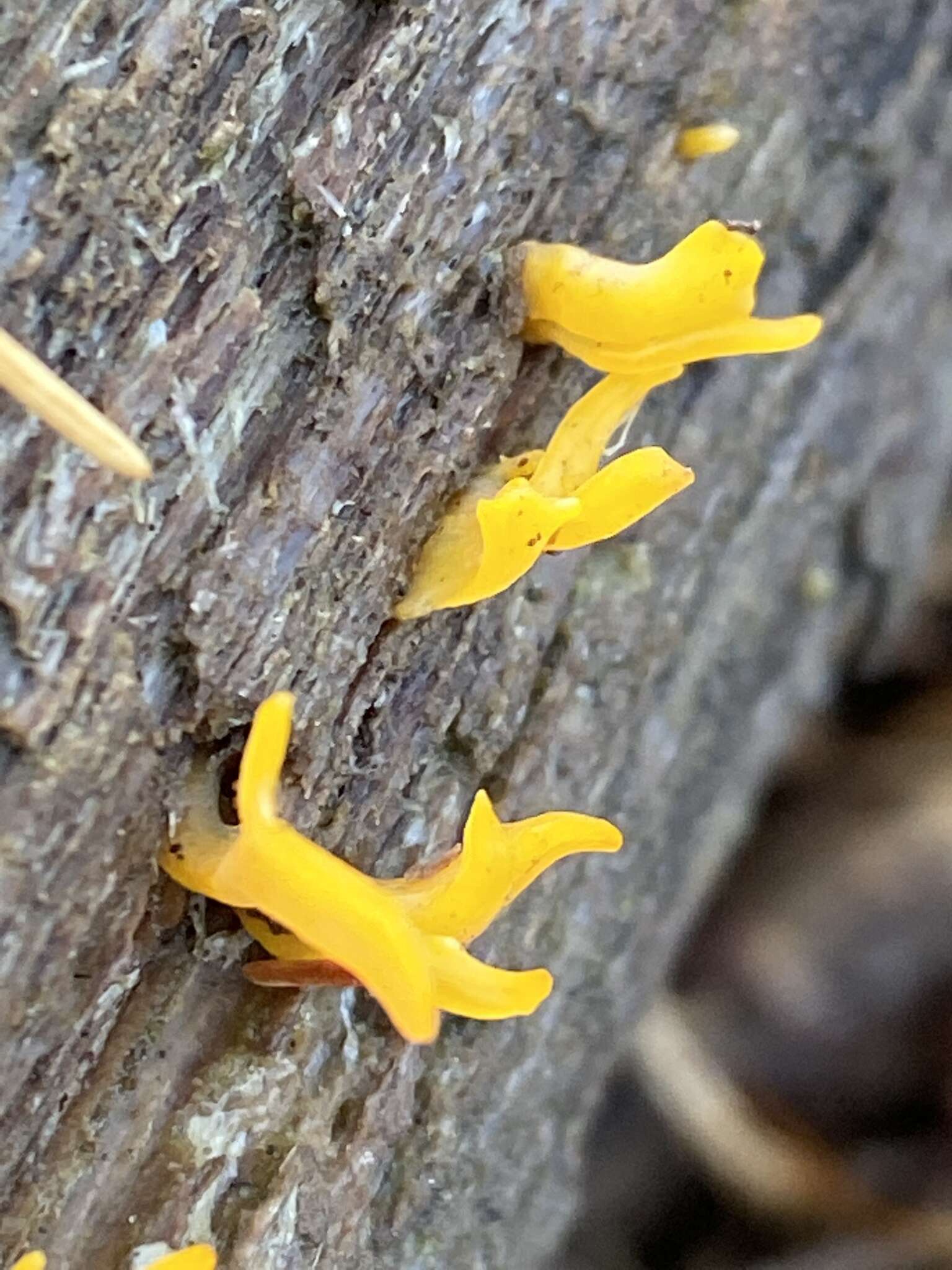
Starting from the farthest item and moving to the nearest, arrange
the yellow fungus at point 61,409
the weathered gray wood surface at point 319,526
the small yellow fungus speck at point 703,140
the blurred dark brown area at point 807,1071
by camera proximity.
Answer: the blurred dark brown area at point 807,1071 → the small yellow fungus speck at point 703,140 → the weathered gray wood surface at point 319,526 → the yellow fungus at point 61,409

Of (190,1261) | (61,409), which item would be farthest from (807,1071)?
(61,409)

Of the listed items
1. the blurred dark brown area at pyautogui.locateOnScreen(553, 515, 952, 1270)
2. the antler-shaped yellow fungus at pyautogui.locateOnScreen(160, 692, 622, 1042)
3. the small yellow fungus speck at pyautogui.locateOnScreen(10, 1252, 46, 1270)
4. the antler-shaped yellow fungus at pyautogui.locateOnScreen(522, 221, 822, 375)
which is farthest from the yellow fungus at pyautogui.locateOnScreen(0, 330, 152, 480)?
the blurred dark brown area at pyautogui.locateOnScreen(553, 515, 952, 1270)

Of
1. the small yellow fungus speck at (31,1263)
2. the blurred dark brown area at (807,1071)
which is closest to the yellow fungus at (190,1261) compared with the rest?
the small yellow fungus speck at (31,1263)

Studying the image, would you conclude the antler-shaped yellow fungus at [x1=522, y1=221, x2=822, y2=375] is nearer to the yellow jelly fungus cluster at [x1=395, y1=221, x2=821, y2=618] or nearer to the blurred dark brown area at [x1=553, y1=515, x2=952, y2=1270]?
the yellow jelly fungus cluster at [x1=395, y1=221, x2=821, y2=618]

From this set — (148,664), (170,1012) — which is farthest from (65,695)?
(170,1012)

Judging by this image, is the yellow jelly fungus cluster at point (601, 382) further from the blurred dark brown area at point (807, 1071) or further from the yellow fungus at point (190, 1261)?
the blurred dark brown area at point (807, 1071)

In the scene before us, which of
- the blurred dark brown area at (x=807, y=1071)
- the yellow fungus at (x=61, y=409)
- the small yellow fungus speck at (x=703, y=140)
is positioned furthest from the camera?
the blurred dark brown area at (x=807, y=1071)
